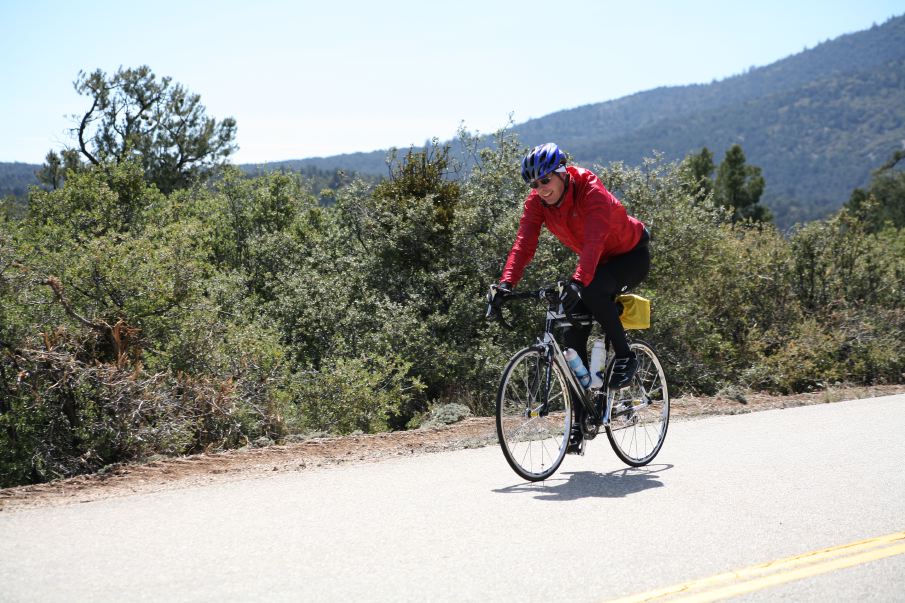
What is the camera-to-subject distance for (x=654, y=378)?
7012 millimetres

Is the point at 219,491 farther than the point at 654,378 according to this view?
No

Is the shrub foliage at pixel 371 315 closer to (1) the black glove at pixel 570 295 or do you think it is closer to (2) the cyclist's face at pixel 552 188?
(1) the black glove at pixel 570 295

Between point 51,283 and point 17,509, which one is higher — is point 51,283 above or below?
above

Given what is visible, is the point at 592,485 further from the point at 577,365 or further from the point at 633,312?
the point at 633,312

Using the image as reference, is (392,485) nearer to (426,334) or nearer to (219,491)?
(219,491)

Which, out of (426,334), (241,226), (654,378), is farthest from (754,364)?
(241,226)

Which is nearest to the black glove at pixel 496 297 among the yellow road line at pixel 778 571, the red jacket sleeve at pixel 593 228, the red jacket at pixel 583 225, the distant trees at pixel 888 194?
the red jacket at pixel 583 225

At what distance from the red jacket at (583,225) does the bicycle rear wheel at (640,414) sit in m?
1.01

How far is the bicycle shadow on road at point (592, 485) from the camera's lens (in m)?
5.54

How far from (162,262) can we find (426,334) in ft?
17.7

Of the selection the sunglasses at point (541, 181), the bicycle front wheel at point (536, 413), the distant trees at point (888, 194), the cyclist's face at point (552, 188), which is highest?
the sunglasses at point (541, 181)

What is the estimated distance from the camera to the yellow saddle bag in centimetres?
645

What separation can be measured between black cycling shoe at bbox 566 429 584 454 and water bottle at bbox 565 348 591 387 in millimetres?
366

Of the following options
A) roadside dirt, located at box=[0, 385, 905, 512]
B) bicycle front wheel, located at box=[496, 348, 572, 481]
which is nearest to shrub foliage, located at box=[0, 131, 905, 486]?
roadside dirt, located at box=[0, 385, 905, 512]
